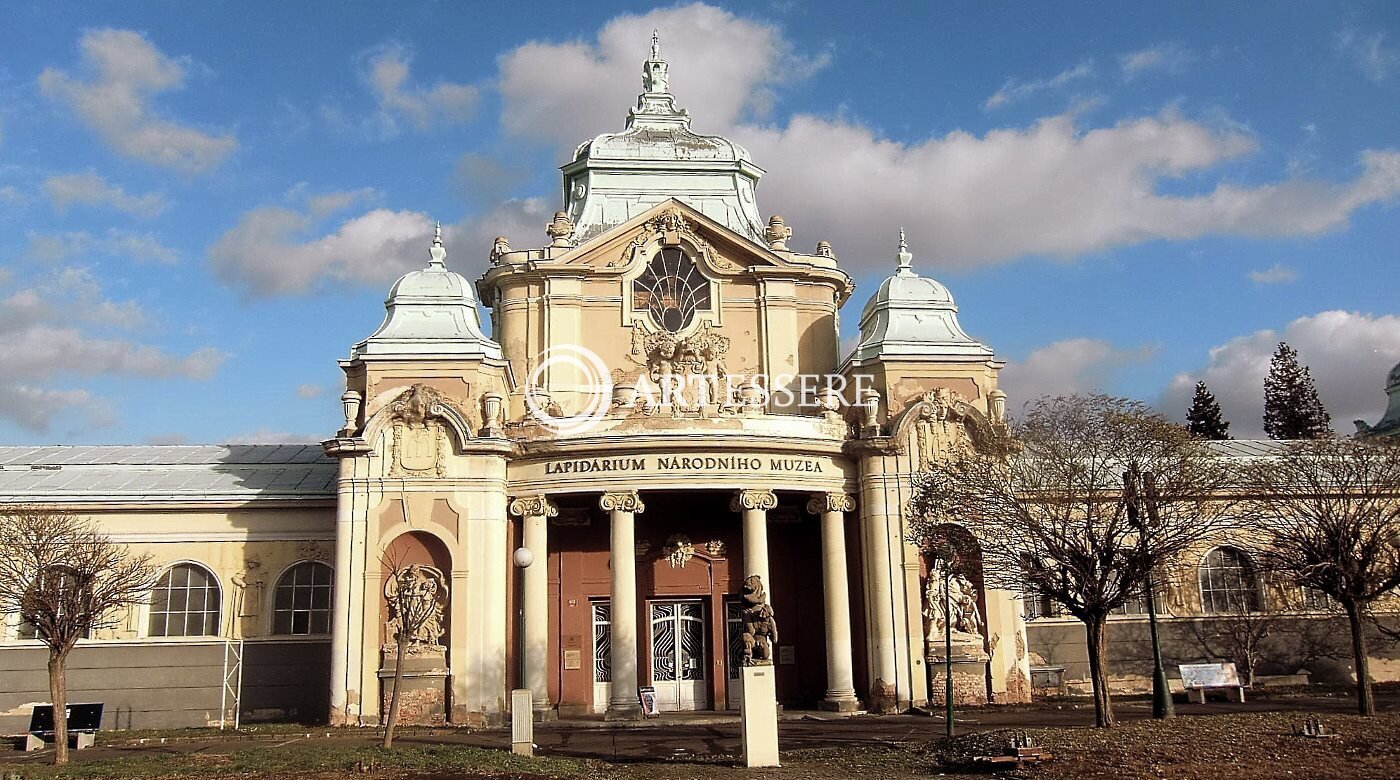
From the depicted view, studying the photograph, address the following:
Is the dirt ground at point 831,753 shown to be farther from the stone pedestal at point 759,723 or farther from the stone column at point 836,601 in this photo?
the stone column at point 836,601

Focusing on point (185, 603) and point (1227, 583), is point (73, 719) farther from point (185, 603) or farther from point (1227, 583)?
point (1227, 583)

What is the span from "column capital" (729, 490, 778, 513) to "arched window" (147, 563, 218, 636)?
534 inches

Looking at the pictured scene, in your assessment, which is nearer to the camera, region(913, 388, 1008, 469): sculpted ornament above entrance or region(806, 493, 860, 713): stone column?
region(806, 493, 860, 713): stone column

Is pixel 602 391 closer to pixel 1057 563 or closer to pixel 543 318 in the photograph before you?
pixel 543 318

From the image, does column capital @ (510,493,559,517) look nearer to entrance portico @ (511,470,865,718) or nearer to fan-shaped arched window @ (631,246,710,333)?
entrance portico @ (511,470,865,718)

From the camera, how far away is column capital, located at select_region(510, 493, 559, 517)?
27.8 m

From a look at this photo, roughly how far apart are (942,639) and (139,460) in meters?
23.1

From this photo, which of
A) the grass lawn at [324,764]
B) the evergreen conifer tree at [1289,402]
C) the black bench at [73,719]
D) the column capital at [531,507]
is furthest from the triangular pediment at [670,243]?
the evergreen conifer tree at [1289,402]

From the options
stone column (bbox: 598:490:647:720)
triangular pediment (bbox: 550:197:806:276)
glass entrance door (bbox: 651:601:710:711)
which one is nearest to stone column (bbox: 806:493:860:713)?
glass entrance door (bbox: 651:601:710:711)

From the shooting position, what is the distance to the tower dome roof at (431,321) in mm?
28578

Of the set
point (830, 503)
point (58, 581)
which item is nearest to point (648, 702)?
point (830, 503)

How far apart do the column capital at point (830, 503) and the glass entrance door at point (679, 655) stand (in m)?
4.13

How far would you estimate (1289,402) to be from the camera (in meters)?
55.8

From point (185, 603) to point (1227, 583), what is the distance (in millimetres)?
27671
